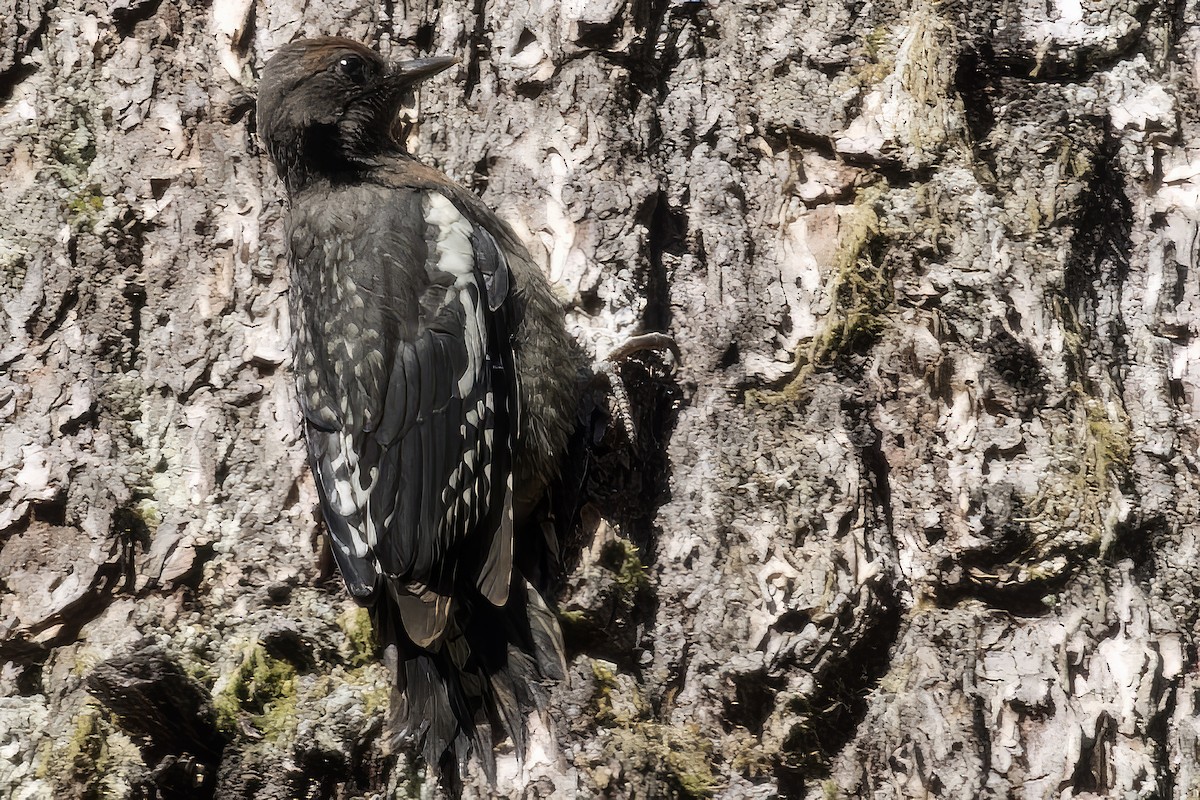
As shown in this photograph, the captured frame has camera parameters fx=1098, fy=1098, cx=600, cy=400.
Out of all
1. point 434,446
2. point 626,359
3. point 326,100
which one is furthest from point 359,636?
point 326,100

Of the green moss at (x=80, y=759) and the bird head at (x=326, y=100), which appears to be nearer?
the green moss at (x=80, y=759)

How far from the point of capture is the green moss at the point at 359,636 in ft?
7.64

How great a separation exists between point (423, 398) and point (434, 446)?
119mm

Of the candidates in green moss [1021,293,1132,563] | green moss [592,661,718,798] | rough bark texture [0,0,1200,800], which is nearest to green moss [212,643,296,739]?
rough bark texture [0,0,1200,800]

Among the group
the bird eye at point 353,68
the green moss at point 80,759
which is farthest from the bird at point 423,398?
the green moss at point 80,759

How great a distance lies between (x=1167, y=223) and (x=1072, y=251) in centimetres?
25

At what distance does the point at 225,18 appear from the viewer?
8.63ft

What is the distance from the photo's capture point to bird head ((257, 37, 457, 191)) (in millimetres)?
2541

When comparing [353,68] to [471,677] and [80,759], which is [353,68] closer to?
[471,677]

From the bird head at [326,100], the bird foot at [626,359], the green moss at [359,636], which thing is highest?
the bird head at [326,100]

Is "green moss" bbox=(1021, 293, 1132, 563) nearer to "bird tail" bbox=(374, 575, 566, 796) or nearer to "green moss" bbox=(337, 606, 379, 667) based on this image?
"bird tail" bbox=(374, 575, 566, 796)

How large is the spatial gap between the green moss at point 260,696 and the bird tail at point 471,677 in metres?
0.22

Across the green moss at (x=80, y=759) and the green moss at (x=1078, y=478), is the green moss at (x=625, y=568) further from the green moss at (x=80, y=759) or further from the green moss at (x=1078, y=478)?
the green moss at (x=80, y=759)

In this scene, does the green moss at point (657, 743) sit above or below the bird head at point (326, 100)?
below
